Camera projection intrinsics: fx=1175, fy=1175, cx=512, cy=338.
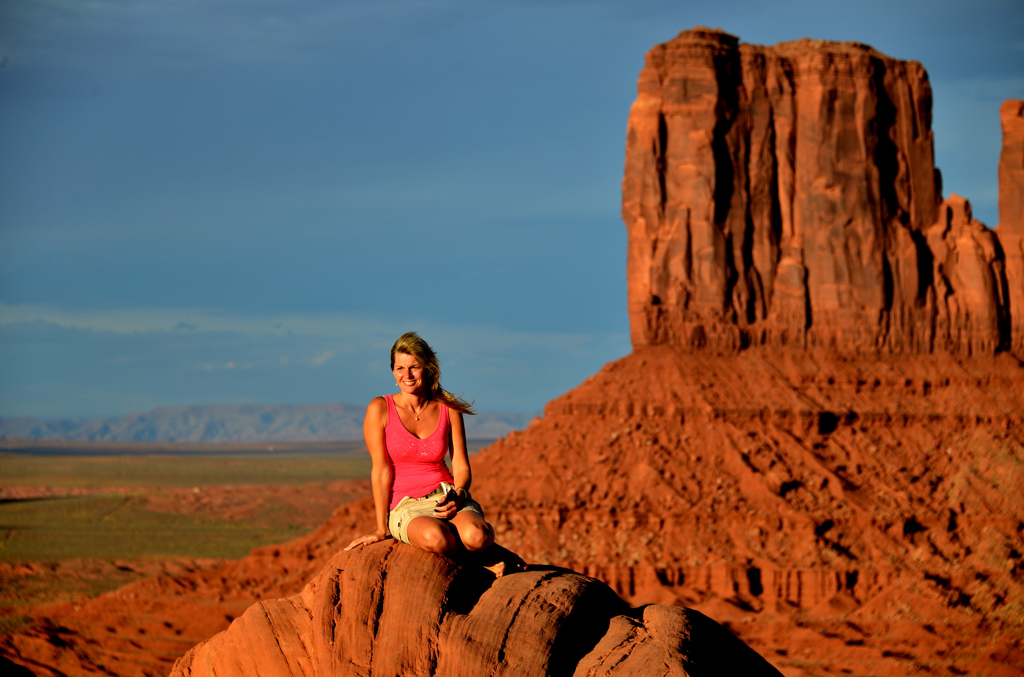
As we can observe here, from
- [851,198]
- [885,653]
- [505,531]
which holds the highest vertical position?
[851,198]

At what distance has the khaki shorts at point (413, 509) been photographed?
9547 millimetres

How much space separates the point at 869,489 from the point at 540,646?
113 ft

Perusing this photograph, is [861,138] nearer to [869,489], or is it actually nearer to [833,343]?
[833,343]

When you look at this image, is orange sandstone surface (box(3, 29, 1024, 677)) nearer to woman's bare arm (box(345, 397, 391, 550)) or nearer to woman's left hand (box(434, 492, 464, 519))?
woman's bare arm (box(345, 397, 391, 550))

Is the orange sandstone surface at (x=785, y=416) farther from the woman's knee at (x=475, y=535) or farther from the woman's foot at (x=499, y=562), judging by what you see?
the woman's knee at (x=475, y=535)

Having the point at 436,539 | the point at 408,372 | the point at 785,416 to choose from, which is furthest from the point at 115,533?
the point at 436,539

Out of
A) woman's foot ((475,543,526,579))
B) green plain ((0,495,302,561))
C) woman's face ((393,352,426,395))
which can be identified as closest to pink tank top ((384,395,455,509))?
woman's face ((393,352,426,395))

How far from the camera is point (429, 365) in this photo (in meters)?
9.71

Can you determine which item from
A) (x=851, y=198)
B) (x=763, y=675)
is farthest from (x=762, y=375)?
(x=763, y=675)

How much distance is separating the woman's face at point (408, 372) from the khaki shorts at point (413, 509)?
0.88 meters

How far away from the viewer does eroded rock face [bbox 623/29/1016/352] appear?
46531 millimetres

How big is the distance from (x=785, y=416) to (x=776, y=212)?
10.0 meters

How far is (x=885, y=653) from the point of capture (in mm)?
30375

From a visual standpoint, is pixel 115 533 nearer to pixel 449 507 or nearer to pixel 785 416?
pixel 785 416
